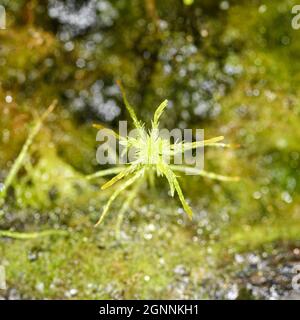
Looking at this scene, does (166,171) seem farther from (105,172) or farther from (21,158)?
(21,158)

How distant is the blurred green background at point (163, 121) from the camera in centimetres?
116

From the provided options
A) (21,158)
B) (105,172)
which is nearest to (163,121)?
(105,172)

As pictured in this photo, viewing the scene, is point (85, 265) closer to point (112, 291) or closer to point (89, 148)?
point (112, 291)

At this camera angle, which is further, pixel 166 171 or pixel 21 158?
pixel 21 158

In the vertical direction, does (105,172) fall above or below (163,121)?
below

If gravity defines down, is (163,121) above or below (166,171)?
above

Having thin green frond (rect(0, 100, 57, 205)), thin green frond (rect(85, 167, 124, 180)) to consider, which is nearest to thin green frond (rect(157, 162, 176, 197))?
thin green frond (rect(85, 167, 124, 180))

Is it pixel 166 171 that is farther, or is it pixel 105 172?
pixel 105 172

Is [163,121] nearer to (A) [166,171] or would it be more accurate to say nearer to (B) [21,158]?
(A) [166,171]

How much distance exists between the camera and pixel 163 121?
4.03 ft

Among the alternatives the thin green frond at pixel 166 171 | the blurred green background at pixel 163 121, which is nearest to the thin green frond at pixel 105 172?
the blurred green background at pixel 163 121

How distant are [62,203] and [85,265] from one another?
16 cm

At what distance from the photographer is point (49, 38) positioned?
1238 millimetres
